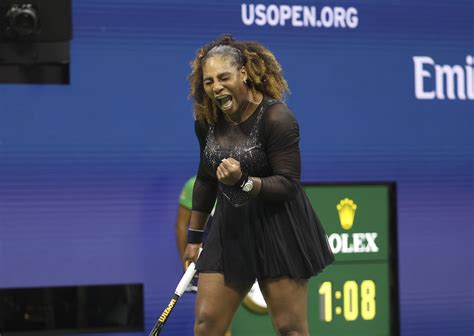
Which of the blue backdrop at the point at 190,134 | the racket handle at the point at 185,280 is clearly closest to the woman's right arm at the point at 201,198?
the racket handle at the point at 185,280

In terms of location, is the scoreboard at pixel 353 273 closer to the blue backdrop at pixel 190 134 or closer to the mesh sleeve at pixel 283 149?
the blue backdrop at pixel 190 134

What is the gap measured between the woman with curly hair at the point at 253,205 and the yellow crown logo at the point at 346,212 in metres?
2.23

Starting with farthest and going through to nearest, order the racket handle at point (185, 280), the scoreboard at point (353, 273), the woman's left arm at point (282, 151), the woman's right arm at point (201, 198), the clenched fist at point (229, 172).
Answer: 1. the scoreboard at point (353, 273)
2. the woman's right arm at point (201, 198)
3. the racket handle at point (185, 280)
4. the woman's left arm at point (282, 151)
5. the clenched fist at point (229, 172)

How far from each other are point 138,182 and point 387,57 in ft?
5.93

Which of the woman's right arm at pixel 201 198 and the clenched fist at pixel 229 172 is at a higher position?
the clenched fist at pixel 229 172

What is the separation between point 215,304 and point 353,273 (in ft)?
8.31

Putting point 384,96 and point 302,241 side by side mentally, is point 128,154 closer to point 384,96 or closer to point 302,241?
point 384,96

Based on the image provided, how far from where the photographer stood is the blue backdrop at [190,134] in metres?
6.09

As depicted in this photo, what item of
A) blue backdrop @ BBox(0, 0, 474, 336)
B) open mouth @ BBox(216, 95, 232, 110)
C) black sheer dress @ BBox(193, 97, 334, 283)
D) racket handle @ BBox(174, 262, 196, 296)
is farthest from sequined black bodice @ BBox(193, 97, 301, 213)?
blue backdrop @ BBox(0, 0, 474, 336)

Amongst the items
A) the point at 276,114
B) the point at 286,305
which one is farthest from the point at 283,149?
the point at 286,305

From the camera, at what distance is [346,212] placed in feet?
21.8

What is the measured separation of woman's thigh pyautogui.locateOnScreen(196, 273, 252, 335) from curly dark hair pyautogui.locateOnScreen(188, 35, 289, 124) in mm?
679

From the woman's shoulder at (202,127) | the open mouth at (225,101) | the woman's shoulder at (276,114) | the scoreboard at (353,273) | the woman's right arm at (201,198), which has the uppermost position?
the open mouth at (225,101)

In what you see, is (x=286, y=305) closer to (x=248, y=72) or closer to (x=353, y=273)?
(x=248, y=72)
